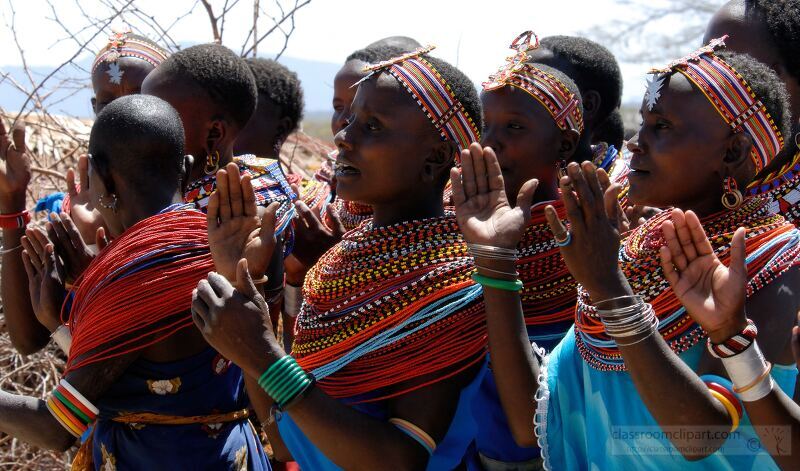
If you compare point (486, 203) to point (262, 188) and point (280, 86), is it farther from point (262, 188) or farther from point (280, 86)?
point (280, 86)

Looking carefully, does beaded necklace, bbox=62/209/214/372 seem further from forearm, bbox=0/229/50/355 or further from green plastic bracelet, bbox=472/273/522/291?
green plastic bracelet, bbox=472/273/522/291

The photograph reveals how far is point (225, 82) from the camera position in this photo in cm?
363

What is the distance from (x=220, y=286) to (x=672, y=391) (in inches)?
48.3

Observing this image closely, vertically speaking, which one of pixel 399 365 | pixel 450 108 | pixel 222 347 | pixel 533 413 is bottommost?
pixel 533 413

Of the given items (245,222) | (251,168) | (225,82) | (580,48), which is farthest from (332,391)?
(580,48)

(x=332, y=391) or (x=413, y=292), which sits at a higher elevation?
(x=413, y=292)

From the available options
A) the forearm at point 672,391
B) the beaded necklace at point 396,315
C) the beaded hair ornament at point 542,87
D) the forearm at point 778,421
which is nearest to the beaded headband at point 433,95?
the beaded necklace at point 396,315

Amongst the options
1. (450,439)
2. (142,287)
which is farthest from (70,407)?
(450,439)

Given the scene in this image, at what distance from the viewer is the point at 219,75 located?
362cm

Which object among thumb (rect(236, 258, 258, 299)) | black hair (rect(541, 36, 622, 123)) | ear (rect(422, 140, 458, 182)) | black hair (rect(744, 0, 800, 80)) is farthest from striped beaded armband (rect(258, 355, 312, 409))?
black hair (rect(541, 36, 622, 123))

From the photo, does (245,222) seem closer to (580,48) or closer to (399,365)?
(399,365)

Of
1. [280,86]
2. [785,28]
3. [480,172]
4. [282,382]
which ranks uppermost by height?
[785,28]

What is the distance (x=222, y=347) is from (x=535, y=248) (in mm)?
1208

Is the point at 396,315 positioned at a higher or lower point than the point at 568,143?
lower
